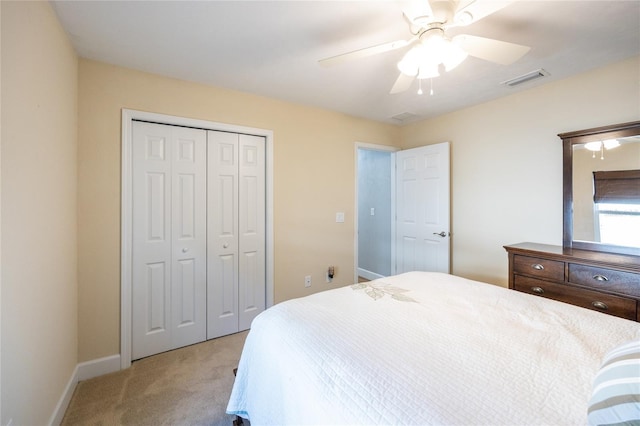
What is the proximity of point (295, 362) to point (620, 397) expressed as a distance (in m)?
0.88

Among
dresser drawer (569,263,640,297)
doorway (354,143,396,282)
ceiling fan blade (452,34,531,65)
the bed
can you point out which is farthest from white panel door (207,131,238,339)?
dresser drawer (569,263,640,297)

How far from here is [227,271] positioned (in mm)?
2637

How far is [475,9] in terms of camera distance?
3.83 ft

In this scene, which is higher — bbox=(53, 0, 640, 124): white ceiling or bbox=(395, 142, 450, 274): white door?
bbox=(53, 0, 640, 124): white ceiling

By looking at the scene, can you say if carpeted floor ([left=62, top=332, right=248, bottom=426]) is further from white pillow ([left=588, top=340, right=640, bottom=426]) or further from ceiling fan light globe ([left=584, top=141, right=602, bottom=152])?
ceiling fan light globe ([left=584, top=141, right=602, bottom=152])

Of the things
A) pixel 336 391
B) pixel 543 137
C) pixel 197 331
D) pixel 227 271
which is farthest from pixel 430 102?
pixel 197 331

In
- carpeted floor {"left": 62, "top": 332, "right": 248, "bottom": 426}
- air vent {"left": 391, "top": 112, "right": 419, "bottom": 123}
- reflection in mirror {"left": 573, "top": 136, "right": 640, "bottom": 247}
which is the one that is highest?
air vent {"left": 391, "top": 112, "right": 419, "bottom": 123}

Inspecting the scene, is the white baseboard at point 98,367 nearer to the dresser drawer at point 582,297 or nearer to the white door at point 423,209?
the white door at point 423,209

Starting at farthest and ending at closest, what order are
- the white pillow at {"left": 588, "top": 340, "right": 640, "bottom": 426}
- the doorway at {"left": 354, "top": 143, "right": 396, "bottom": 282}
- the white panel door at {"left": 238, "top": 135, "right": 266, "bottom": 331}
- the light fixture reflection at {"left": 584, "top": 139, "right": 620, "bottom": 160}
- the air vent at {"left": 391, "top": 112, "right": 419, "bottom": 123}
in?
the doorway at {"left": 354, "top": 143, "right": 396, "bottom": 282}
the air vent at {"left": 391, "top": 112, "right": 419, "bottom": 123}
the white panel door at {"left": 238, "top": 135, "right": 266, "bottom": 331}
the light fixture reflection at {"left": 584, "top": 139, "right": 620, "bottom": 160}
the white pillow at {"left": 588, "top": 340, "right": 640, "bottom": 426}

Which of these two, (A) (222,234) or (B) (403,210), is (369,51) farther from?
(B) (403,210)

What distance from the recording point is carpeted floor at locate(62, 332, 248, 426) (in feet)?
5.32

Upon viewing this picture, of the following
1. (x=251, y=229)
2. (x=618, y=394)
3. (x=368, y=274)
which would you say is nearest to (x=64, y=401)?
(x=251, y=229)

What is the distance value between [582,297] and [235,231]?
2826mm

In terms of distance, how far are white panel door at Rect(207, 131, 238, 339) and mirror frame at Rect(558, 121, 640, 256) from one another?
2922mm
